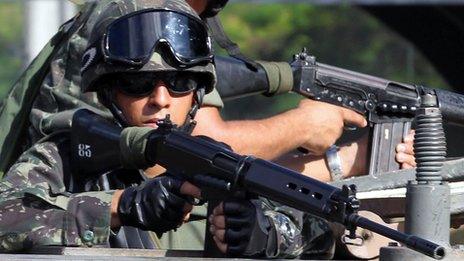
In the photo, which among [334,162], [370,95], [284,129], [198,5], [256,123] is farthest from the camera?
[256,123]

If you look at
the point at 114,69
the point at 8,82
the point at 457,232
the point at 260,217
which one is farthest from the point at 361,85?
the point at 8,82

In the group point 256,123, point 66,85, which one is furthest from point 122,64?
point 256,123

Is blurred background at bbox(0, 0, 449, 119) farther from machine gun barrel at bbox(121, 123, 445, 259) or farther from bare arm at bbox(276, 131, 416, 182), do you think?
machine gun barrel at bbox(121, 123, 445, 259)

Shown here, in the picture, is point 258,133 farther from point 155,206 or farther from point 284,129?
point 155,206

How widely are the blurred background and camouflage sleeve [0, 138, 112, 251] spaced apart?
5.49 metres

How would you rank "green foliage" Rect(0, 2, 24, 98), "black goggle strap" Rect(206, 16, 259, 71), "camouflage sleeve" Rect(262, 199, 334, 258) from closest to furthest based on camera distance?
"camouflage sleeve" Rect(262, 199, 334, 258), "black goggle strap" Rect(206, 16, 259, 71), "green foliage" Rect(0, 2, 24, 98)

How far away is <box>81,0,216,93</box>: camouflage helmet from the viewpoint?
3908 millimetres

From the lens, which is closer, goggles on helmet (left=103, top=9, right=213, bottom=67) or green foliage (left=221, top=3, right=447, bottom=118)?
goggles on helmet (left=103, top=9, right=213, bottom=67)

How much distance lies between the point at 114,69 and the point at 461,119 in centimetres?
128

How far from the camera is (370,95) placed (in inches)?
195

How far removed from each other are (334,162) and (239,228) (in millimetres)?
1406

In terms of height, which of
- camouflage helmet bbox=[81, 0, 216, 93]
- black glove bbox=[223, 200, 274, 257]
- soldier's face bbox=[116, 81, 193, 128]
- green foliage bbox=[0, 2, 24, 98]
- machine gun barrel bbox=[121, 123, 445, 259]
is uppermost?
green foliage bbox=[0, 2, 24, 98]

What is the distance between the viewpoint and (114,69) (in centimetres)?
394

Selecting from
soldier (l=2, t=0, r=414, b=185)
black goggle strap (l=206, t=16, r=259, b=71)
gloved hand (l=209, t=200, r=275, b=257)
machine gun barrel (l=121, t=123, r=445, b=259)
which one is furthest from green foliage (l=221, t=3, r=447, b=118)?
gloved hand (l=209, t=200, r=275, b=257)
